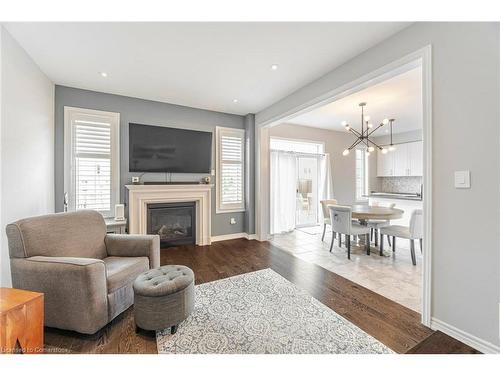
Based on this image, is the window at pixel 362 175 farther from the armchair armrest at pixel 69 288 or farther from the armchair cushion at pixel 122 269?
the armchair armrest at pixel 69 288

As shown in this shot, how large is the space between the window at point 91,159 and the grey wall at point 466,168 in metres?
4.12

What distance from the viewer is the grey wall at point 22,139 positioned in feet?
6.52

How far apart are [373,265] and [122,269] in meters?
3.20

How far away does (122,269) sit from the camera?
1.90 meters

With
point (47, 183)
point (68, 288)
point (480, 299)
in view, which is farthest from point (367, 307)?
point (47, 183)

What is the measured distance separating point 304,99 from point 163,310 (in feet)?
10.2

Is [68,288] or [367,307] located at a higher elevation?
[68,288]

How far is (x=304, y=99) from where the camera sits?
3.20m

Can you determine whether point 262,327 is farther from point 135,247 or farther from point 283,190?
point 283,190

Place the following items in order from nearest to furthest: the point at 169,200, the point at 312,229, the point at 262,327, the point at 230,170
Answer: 1. the point at 262,327
2. the point at 169,200
3. the point at 230,170
4. the point at 312,229

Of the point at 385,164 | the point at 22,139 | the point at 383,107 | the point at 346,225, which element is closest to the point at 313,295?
the point at 346,225

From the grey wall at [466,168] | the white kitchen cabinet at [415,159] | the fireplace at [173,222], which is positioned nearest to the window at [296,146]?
the white kitchen cabinet at [415,159]

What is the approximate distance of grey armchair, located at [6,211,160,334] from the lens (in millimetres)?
1566

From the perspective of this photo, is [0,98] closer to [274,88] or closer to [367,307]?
[274,88]
